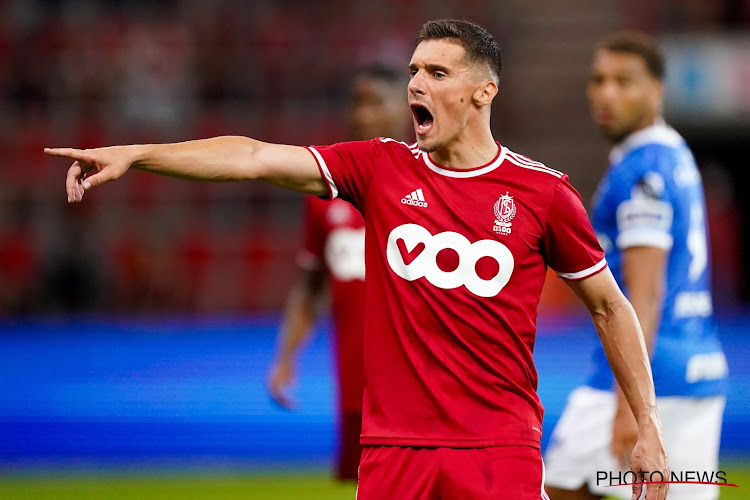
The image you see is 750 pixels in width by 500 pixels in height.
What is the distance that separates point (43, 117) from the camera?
17.5 meters

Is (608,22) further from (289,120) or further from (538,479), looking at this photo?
(538,479)

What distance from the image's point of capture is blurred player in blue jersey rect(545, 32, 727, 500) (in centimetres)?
471

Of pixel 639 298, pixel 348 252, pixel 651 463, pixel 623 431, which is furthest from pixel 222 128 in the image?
pixel 651 463

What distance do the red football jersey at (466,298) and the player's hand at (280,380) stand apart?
2642 millimetres

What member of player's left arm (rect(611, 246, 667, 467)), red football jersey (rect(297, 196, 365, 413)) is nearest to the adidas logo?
player's left arm (rect(611, 246, 667, 467))

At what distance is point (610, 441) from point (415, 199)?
5.35 ft

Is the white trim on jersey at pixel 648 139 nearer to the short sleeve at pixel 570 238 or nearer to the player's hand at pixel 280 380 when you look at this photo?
the short sleeve at pixel 570 238

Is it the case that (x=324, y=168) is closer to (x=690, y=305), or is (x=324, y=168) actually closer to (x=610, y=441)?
(x=610, y=441)

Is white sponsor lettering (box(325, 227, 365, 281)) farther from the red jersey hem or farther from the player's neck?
the red jersey hem

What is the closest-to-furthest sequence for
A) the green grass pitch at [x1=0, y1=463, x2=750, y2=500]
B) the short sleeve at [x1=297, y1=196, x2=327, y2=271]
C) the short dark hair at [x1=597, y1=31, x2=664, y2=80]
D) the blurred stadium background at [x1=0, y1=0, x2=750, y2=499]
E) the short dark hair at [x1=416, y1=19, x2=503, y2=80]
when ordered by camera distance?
1. the short dark hair at [x1=416, y1=19, x2=503, y2=80]
2. the short dark hair at [x1=597, y1=31, x2=664, y2=80]
3. the short sleeve at [x1=297, y1=196, x2=327, y2=271]
4. the green grass pitch at [x1=0, y1=463, x2=750, y2=500]
5. the blurred stadium background at [x1=0, y1=0, x2=750, y2=499]

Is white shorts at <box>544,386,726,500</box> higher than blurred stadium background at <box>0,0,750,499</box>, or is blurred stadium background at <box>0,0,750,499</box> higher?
blurred stadium background at <box>0,0,750,499</box>

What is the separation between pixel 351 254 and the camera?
616 centimetres

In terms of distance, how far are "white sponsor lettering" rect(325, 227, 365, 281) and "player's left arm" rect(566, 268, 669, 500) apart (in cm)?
251

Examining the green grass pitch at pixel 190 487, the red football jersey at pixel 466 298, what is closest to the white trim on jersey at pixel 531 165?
the red football jersey at pixel 466 298
